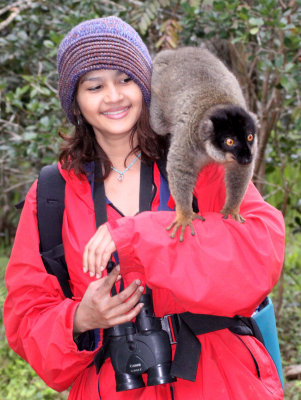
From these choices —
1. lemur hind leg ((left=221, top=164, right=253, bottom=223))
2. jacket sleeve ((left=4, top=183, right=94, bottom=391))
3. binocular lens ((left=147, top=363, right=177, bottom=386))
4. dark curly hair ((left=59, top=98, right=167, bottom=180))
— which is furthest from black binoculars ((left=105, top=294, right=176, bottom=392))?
dark curly hair ((left=59, top=98, right=167, bottom=180))

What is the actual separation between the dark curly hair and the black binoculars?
67 centimetres

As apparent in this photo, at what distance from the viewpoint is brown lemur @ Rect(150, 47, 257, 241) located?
6.48 feet

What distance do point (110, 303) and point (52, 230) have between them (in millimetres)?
446

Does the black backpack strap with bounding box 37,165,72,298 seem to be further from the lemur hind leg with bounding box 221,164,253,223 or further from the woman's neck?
the lemur hind leg with bounding box 221,164,253,223

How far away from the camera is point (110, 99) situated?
1931 mm

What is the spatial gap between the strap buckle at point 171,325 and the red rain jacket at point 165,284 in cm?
3

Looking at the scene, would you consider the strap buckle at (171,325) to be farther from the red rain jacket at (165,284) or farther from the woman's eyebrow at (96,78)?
the woman's eyebrow at (96,78)

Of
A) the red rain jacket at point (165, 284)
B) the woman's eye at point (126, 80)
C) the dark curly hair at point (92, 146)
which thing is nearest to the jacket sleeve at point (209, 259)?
the red rain jacket at point (165, 284)

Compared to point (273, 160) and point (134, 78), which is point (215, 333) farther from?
point (273, 160)

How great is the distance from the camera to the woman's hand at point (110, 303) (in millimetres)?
1660

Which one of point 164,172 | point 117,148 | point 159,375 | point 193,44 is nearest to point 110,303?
point 159,375

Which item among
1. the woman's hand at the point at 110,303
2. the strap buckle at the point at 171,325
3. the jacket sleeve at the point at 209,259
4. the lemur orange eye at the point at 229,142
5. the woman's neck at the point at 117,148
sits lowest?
the strap buckle at the point at 171,325

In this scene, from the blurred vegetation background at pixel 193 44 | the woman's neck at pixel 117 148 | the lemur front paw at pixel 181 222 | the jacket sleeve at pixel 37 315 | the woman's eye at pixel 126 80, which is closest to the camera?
the lemur front paw at pixel 181 222

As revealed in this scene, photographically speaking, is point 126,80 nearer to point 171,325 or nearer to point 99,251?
point 99,251
